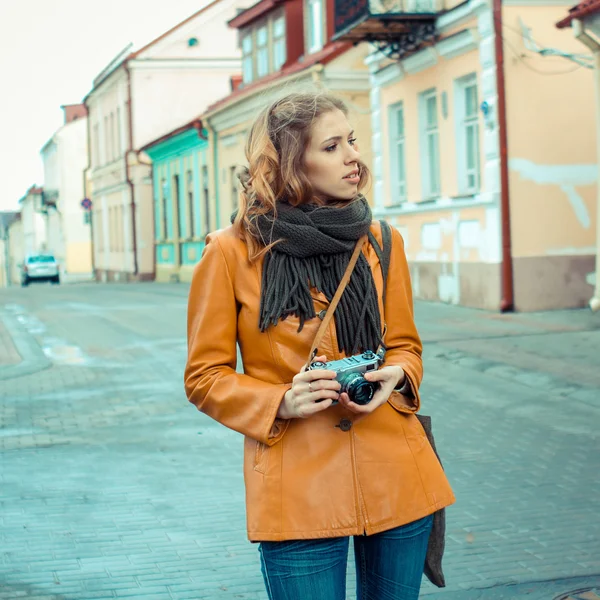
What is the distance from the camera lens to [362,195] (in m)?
2.77

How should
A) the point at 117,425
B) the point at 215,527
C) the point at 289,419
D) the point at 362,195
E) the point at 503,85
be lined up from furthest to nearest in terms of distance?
the point at 503,85, the point at 117,425, the point at 215,527, the point at 362,195, the point at 289,419

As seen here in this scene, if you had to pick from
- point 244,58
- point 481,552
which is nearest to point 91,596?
point 481,552

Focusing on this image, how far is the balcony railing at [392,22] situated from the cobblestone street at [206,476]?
7.10 m

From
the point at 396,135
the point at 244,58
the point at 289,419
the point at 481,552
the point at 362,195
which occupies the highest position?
the point at 244,58

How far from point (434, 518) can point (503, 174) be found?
1490 cm

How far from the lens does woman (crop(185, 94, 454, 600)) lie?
2557 millimetres

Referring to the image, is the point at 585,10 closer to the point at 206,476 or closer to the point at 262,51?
the point at 206,476

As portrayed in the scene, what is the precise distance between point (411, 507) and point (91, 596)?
252 centimetres

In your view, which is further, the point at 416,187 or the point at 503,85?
the point at 416,187

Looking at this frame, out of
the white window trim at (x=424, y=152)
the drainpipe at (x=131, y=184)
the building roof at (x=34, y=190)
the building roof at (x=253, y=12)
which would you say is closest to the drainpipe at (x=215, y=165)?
the building roof at (x=253, y=12)

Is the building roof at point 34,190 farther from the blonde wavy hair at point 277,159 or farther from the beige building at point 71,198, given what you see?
the blonde wavy hair at point 277,159

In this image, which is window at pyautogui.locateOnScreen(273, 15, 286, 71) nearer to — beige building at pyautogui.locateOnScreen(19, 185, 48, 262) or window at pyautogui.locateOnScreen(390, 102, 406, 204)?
window at pyautogui.locateOnScreen(390, 102, 406, 204)

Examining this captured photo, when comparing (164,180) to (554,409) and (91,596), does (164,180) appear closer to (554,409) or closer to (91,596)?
(554,409)

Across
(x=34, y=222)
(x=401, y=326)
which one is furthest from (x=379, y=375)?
(x=34, y=222)
